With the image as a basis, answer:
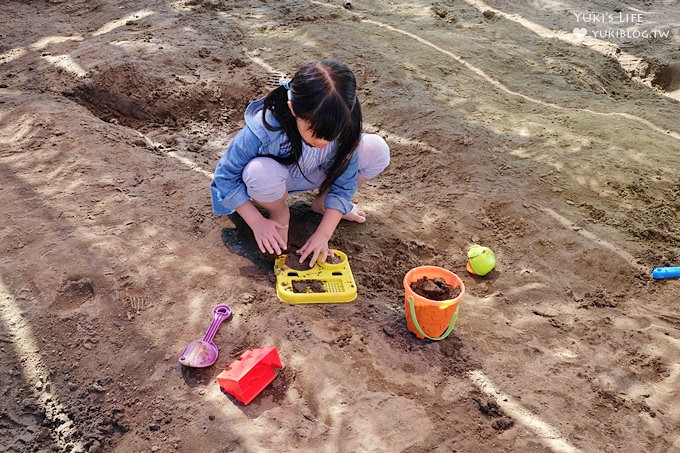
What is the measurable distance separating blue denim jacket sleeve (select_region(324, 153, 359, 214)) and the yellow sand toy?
22 centimetres

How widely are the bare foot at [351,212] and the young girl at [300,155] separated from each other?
0.09 metres

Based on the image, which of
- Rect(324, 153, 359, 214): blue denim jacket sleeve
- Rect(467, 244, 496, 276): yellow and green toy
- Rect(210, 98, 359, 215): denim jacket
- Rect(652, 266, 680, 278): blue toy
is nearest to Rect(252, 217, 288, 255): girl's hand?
Rect(210, 98, 359, 215): denim jacket

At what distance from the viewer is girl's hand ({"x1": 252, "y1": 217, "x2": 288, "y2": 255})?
7.03 feet

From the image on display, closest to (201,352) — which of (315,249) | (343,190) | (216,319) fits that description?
(216,319)

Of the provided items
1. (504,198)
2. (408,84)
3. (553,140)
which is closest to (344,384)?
(504,198)

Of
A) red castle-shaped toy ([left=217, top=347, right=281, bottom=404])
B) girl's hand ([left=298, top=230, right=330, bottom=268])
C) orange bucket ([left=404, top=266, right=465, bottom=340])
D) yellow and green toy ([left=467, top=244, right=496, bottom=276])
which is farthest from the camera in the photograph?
yellow and green toy ([left=467, top=244, right=496, bottom=276])

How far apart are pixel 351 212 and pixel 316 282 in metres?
0.54

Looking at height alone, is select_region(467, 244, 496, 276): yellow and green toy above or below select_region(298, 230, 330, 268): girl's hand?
below

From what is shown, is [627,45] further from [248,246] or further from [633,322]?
[248,246]

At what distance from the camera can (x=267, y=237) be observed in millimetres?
2152

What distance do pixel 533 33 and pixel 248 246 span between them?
394 cm

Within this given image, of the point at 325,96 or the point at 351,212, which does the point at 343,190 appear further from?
the point at 325,96

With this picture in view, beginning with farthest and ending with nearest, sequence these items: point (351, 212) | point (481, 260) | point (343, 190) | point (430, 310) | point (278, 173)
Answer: point (351, 212)
point (481, 260)
point (343, 190)
point (278, 173)
point (430, 310)

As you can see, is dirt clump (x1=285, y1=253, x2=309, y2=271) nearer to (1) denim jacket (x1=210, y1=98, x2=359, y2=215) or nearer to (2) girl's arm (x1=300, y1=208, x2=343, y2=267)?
(2) girl's arm (x1=300, y1=208, x2=343, y2=267)
